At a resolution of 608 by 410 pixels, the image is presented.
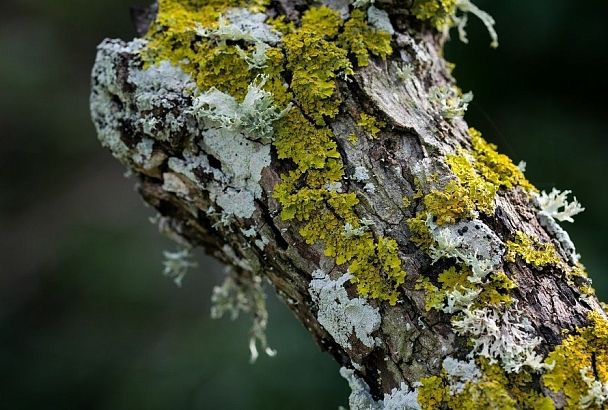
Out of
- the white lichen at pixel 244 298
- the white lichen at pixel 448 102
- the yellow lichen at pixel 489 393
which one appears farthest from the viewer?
the white lichen at pixel 244 298

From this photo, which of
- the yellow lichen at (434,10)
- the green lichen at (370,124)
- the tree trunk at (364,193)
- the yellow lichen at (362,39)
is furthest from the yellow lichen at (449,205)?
the yellow lichen at (434,10)

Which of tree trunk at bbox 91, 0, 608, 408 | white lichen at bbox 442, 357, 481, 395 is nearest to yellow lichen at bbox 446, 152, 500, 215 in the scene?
tree trunk at bbox 91, 0, 608, 408

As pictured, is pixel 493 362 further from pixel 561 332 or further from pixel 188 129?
pixel 188 129

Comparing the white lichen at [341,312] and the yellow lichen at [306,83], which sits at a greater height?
the yellow lichen at [306,83]

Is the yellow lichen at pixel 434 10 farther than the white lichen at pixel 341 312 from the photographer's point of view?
Yes

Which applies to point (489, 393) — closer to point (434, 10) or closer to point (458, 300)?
point (458, 300)

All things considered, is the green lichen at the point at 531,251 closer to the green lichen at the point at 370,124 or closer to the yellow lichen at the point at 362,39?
the green lichen at the point at 370,124

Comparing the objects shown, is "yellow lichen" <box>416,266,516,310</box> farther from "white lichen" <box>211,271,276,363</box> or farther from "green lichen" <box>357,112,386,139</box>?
"white lichen" <box>211,271,276,363</box>

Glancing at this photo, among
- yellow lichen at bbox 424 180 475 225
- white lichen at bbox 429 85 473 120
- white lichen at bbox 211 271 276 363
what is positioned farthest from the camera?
white lichen at bbox 211 271 276 363

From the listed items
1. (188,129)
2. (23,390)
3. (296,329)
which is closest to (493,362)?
(188,129)
